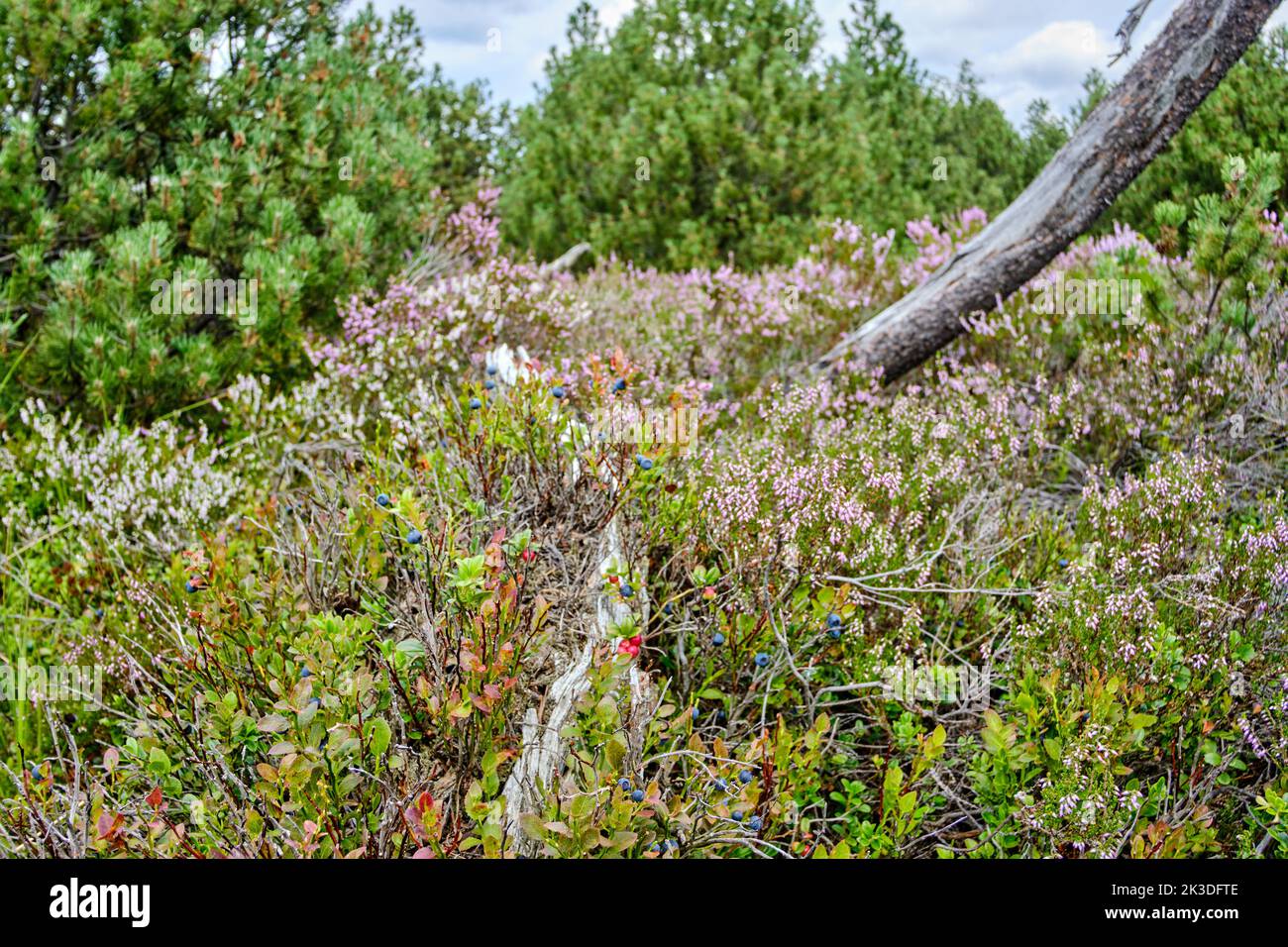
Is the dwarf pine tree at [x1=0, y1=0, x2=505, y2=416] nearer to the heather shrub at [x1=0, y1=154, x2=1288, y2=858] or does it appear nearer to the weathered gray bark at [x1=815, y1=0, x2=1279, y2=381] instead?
the heather shrub at [x1=0, y1=154, x2=1288, y2=858]

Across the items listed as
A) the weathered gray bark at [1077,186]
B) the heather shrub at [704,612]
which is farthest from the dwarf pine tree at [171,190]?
the weathered gray bark at [1077,186]

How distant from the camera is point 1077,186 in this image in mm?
5207

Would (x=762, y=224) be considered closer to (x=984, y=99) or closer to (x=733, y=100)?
(x=733, y=100)

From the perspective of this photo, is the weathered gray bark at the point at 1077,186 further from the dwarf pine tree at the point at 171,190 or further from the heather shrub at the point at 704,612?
the dwarf pine tree at the point at 171,190

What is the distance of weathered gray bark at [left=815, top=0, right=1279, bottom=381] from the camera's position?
190 inches

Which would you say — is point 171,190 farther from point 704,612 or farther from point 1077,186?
point 1077,186

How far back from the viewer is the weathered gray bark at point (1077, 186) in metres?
4.82

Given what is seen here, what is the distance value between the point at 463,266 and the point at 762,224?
3451mm

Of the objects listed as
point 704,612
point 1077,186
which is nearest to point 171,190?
point 704,612

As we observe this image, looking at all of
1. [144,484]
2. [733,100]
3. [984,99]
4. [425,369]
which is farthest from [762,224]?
[984,99]

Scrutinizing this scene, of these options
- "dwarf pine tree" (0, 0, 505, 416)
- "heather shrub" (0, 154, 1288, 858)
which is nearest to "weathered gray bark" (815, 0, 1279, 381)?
"heather shrub" (0, 154, 1288, 858)
